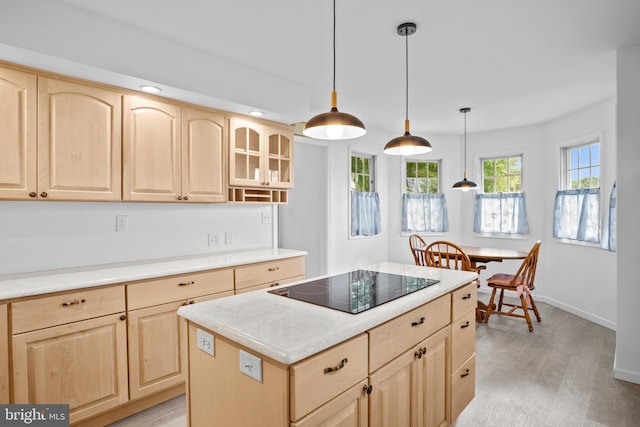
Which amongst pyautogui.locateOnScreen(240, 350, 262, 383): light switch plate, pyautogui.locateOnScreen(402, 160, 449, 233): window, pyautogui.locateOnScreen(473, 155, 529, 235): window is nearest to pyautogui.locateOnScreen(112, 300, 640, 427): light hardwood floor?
pyautogui.locateOnScreen(240, 350, 262, 383): light switch plate

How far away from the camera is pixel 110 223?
8.57 feet

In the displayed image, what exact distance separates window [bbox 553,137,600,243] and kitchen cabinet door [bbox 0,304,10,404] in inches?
210

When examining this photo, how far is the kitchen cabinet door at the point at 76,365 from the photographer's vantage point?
1826 millimetres

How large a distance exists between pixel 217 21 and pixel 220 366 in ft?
6.91

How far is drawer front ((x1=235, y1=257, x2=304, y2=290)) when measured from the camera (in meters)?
2.77

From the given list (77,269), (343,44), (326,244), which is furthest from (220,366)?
(326,244)

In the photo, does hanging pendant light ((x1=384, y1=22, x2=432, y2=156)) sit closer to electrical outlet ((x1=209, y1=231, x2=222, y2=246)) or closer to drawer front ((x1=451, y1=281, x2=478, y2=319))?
drawer front ((x1=451, y1=281, x2=478, y2=319))

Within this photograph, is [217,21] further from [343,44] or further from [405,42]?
[405,42]

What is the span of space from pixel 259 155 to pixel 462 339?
2.28m

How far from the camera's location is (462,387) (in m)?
2.09

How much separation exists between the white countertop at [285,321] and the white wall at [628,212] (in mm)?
1972

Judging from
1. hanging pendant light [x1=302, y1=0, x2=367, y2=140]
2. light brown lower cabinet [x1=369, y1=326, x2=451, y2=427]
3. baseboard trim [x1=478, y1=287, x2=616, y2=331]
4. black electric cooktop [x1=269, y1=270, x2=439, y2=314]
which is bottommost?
baseboard trim [x1=478, y1=287, x2=616, y2=331]

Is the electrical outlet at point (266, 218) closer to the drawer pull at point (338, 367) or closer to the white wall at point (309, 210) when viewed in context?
the white wall at point (309, 210)

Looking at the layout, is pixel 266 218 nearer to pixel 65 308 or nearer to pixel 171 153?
pixel 171 153
